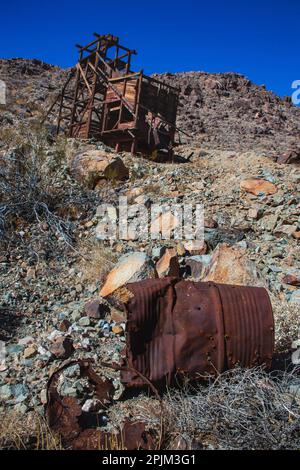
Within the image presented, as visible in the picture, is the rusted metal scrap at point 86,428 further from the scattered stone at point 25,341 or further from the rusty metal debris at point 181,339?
the scattered stone at point 25,341

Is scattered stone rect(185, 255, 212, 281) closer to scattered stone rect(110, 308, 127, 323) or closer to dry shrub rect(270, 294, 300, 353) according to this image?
dry shrub rect(270, 294, 300, 353)

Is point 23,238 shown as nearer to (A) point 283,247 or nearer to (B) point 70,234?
(B) point 70,234

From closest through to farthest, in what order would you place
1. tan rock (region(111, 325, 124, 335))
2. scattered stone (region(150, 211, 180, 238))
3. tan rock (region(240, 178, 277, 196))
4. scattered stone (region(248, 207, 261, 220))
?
1. tan rock (region(111, 325, 124, 335))
2. scattered stone (region(150, 211, 180, 238))
3. scattered stone (region(248, 207, 261, 220))
4. tan rock (region(240, 178, 277, 196))

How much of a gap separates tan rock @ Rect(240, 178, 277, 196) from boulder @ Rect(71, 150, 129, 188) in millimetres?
2015

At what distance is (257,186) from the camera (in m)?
5.96

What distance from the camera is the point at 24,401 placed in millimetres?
2580

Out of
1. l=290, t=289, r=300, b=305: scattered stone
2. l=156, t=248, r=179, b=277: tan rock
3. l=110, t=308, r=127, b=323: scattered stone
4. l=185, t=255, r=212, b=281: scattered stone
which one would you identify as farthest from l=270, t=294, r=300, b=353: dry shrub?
l=110, t=308, r=127, b=323: scattered stone

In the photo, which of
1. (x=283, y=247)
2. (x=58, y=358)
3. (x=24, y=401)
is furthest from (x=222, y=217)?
(x=24, y=401)

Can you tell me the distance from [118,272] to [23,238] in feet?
5.49

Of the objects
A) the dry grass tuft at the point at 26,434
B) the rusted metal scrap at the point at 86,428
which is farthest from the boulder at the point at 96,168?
the dry grass tuft at the point at 26,434

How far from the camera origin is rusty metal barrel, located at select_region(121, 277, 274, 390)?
250 cm

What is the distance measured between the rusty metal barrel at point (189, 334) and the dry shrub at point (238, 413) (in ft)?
0.37

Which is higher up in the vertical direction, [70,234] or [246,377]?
[70,234]
